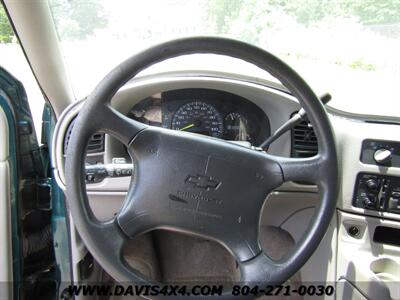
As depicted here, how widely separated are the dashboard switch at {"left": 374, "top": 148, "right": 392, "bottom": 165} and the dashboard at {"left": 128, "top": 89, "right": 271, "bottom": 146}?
41cm

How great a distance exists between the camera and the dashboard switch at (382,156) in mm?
1257

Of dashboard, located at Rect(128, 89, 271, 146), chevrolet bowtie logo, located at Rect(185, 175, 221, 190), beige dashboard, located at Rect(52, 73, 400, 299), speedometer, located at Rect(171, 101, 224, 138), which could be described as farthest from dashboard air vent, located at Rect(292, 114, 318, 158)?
chevrolet bowtie logo, located at Rect(185, 175, 221, 190)

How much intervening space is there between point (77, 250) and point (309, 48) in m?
1.19

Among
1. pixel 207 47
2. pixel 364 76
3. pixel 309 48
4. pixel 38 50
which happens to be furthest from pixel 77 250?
pixel 364 76

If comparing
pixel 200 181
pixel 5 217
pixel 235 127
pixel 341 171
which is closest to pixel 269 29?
pixel 235 127

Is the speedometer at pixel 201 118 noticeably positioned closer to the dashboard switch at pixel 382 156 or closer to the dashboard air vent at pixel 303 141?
the dashboard air vent at pixel 303 141

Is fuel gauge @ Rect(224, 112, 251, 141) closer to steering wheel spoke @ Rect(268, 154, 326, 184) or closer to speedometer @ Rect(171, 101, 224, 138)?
speedometer @ Rect(171, 101, 224, 138)

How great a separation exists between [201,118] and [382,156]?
2.08ft

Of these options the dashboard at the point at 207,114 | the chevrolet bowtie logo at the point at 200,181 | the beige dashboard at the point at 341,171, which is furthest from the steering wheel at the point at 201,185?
the dashboard at the point at 207,114

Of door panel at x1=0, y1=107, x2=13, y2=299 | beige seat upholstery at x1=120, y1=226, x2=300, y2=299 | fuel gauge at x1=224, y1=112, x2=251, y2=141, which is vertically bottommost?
beige seat upholstery at x1=120, y1=226, x2=300, y2=299

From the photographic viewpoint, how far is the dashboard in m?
1.49

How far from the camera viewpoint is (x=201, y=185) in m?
1.00

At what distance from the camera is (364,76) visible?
1515 millimetres

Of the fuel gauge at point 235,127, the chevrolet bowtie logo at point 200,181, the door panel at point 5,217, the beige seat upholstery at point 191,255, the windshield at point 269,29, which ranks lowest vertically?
the beige seat upholstery at point 191,255
